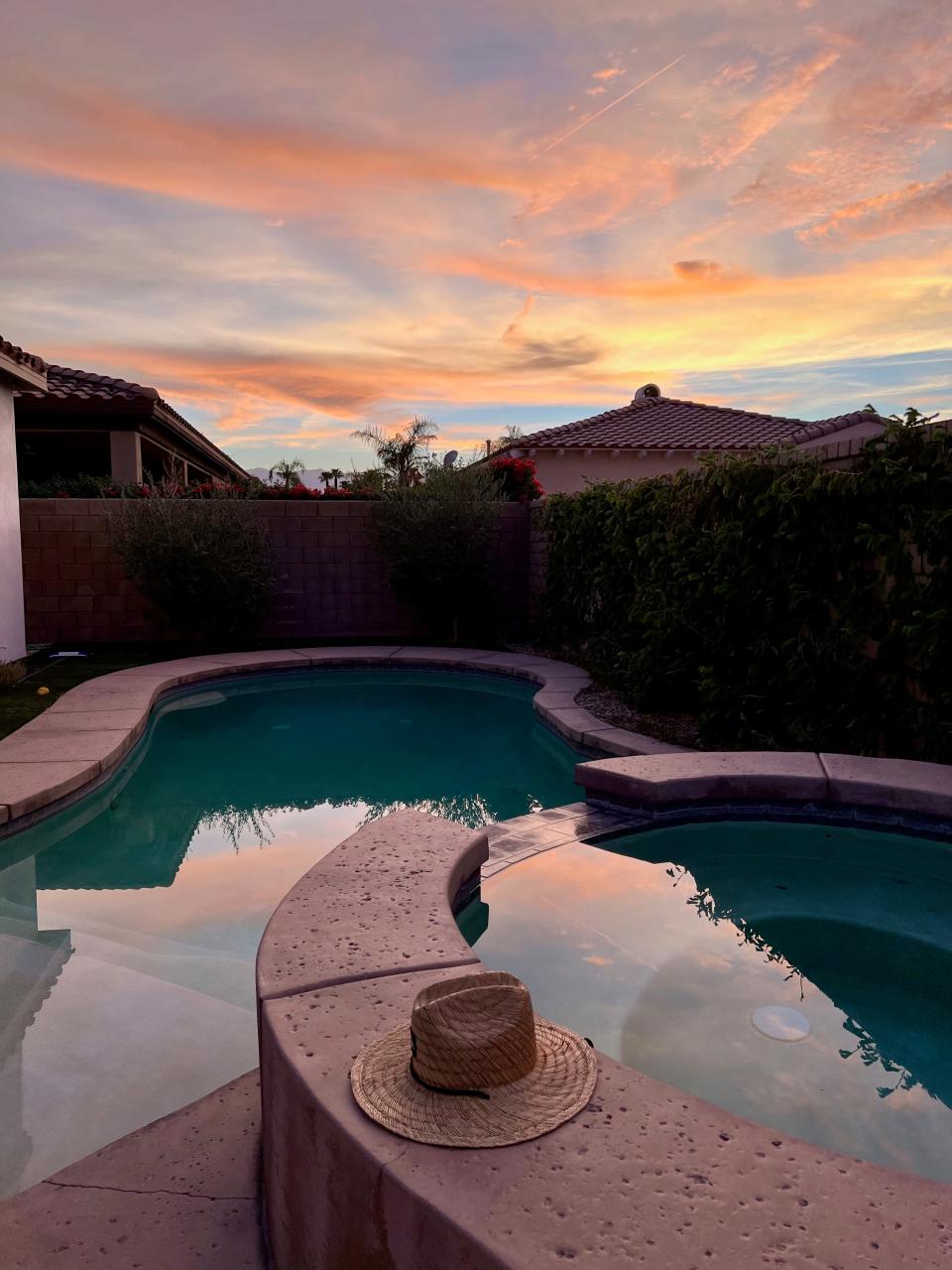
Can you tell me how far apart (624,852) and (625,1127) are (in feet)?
9.82

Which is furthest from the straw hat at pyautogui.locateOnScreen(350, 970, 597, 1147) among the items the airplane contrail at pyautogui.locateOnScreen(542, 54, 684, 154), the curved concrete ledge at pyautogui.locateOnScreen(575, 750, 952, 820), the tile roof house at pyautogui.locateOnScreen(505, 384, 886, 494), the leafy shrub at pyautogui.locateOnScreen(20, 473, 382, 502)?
the tile roof house at pyautogui.locateOnScreen(505, 384, 886, 494)

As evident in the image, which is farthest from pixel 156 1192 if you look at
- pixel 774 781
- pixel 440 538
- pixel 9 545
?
pixel 440 538

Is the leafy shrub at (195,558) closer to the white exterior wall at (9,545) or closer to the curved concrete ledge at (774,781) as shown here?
the white exterior wall at (9,545)

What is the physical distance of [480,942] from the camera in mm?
3707

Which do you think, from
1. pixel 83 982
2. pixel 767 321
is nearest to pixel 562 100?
pixel 767 321

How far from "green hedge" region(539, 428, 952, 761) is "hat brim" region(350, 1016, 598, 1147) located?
4.10m

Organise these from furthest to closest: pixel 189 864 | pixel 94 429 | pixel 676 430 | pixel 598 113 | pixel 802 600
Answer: pixel 676 430 → pixel 94 429 → pixel 598 113 → pixel 802 600 → pixel 189 864

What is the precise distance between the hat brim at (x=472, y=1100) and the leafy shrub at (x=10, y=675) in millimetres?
8566

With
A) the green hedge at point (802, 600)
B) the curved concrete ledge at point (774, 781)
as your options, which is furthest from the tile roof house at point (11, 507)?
the curved concrete ledge at point (774, 781)

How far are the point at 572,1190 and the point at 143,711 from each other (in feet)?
23.3

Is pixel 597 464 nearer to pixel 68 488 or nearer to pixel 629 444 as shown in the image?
pixel 629 444

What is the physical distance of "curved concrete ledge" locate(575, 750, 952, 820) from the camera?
4746mm

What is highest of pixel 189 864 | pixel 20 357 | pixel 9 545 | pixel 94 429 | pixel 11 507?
pixel 94 429

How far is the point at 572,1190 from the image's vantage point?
1644mm
